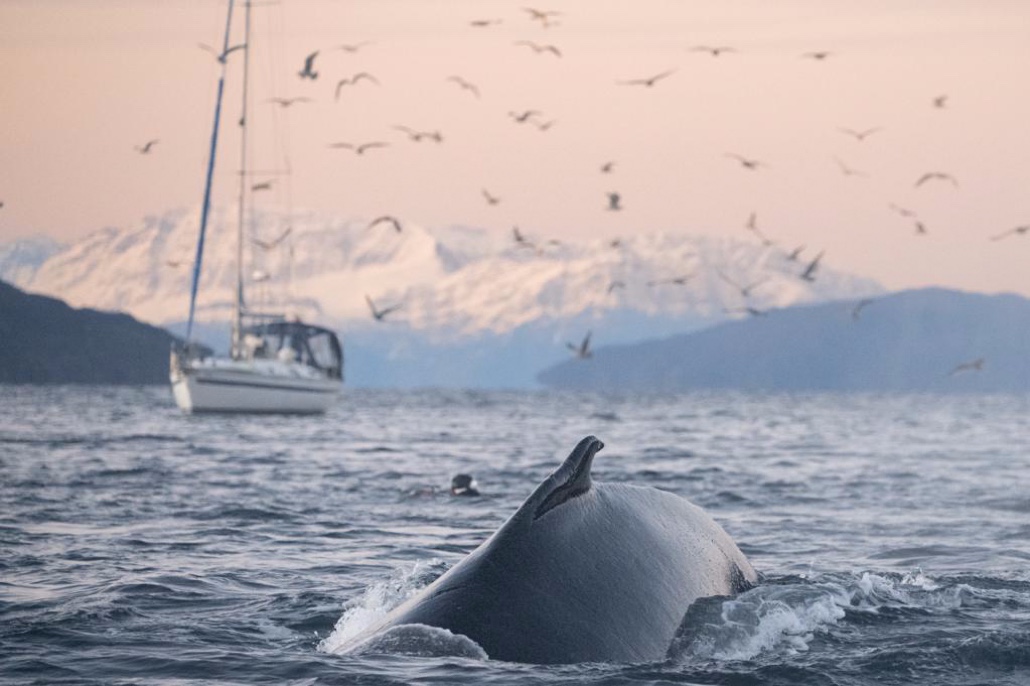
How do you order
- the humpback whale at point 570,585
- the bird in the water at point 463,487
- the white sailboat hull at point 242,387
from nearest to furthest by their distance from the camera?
the humpback whale at point 570,585 < the bird in the water at point 463,487 < the white sailboat hull at point 242,387

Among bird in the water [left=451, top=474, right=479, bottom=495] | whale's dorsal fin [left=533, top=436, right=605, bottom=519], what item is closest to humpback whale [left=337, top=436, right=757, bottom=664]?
whale's dorsal fin [left=533, top=436, right=605, bottom=519]

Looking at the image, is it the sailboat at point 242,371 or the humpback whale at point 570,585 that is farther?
the sailboat at point 242,371

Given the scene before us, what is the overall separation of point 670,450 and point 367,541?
23.0m

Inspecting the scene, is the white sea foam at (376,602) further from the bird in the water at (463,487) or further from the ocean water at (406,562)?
the bird in the water at (463,487)

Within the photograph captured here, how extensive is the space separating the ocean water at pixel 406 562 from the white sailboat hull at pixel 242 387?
29.9 metres

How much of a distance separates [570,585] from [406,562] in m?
6.90

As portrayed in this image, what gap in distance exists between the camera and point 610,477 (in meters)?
27.7

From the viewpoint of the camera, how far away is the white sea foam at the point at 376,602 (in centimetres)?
971

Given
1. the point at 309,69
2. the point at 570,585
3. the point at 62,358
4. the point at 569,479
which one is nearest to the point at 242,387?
the point at 309,69

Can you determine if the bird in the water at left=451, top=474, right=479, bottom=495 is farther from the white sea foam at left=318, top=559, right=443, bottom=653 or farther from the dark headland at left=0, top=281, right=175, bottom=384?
the dark headland at left=0, top=281, right=175, bottom=384

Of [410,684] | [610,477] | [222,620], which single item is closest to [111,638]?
[222,620]

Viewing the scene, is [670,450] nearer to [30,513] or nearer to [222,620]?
[30,513]

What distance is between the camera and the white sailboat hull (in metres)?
65.1

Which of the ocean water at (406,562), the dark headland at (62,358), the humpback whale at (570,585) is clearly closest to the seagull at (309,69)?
the ocean water at (406,562)
